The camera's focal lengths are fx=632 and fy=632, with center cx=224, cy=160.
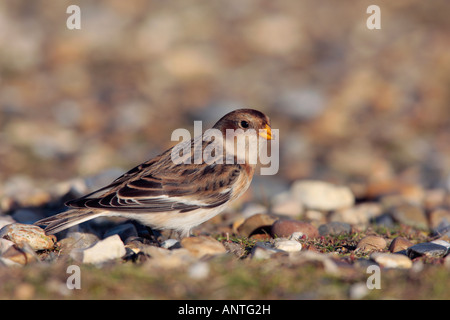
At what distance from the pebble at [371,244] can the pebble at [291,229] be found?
43cm

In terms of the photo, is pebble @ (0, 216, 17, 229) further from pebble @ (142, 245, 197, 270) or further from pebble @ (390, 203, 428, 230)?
pebble @ (390, 203, 428, 230)

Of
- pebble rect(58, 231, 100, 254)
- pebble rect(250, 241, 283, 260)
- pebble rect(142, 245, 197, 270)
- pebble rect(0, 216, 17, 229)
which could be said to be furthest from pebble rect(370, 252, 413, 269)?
pebble rect(0, 216, 17, 229)

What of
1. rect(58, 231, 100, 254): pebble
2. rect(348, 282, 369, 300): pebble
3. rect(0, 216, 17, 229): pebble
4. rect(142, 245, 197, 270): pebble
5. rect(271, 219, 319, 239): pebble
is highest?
rect(0, 216, 17, 229): pebble

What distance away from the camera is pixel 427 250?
426cm

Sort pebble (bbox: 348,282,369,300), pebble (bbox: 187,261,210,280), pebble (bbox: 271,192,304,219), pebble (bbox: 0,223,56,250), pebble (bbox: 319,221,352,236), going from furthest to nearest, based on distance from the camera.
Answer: pebble (bbox: 271,192,304,219) → pebble (bbox: 319,221,352,236) → pebble (bbox: 0,223,56,250) → pebble (bbox: 187,261,210,280) → pebble (bbox: 348,282,369,300)

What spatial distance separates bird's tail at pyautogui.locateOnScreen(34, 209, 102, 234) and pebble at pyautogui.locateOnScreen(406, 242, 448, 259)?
2.23 meters

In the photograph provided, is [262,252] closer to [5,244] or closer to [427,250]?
→ [427,250]

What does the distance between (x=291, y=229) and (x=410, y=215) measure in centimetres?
162

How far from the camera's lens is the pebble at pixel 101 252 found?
394 centimetres

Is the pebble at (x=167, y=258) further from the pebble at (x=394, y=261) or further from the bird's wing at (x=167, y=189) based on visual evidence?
the pebble at (x=394, y=261)

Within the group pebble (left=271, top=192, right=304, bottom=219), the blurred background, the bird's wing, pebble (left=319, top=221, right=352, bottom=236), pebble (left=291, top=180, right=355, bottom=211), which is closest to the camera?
the bird's wing

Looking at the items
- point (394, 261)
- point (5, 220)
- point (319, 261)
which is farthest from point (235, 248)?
point (5, 220)

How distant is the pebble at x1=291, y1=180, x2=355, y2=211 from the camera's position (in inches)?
255
